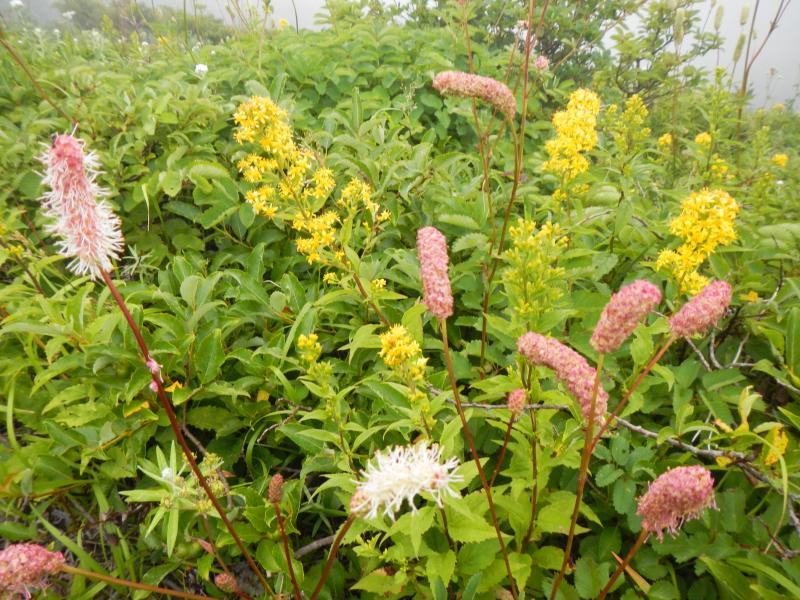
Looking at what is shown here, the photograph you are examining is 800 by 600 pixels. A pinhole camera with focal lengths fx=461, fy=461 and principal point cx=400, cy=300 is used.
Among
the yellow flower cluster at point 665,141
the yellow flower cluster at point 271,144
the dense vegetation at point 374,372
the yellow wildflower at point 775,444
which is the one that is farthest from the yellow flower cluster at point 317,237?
the yellow flower cluster at point 665,141

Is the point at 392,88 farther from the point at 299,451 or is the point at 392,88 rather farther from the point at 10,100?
the point at 299,451

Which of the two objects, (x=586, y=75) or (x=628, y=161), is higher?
(x=586, y=75)

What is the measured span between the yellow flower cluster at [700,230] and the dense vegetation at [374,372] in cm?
1

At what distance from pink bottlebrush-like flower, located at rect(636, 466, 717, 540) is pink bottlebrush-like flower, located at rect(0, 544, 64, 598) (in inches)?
47.1

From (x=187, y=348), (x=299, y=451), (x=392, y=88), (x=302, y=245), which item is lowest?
(x=299, y=451)

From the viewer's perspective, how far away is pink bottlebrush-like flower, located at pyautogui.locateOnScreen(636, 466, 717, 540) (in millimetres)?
887

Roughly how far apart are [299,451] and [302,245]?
0.80 metres

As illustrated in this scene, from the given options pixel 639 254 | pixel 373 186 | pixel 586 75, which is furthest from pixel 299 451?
pixel 586 75

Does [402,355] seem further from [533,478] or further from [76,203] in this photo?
[76,203]

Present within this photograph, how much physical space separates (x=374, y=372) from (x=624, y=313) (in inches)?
44.1

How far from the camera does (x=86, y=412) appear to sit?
1.71 m

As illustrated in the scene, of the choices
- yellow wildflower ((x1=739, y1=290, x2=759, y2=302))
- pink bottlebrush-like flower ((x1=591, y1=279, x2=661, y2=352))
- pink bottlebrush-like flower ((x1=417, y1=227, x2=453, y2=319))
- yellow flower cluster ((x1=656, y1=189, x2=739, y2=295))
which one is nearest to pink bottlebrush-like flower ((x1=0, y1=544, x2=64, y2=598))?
pink bottlebrush-like flower ((x1=417, y1=227, x2=453, y2=319))

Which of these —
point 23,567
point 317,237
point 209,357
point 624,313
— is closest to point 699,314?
point 624,313

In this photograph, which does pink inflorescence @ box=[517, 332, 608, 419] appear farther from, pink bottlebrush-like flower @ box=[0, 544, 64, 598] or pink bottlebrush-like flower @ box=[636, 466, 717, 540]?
pink bottlebrush-like flower @ box=[0, 544, 64, 598]
